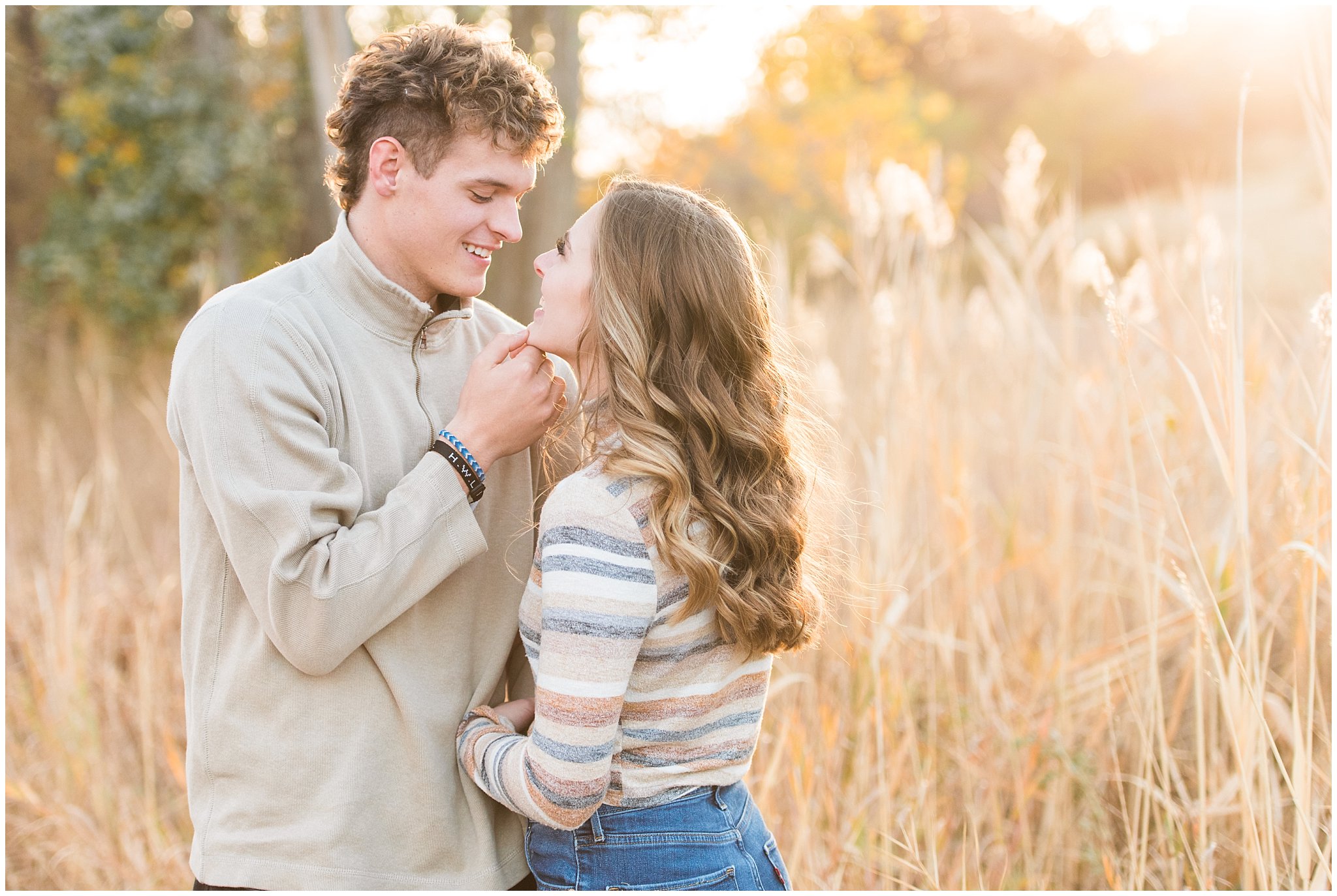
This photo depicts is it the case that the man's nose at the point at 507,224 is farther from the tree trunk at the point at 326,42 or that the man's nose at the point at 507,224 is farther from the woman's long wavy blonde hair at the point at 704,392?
the tree trunk at the point at 326,42

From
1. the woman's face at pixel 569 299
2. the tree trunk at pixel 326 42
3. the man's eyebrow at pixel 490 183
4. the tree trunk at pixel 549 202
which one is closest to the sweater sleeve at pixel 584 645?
the woman's face at pixel 569 299

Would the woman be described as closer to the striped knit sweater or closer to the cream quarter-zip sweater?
the striped knit sweater

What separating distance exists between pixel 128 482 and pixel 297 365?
398 centimetres

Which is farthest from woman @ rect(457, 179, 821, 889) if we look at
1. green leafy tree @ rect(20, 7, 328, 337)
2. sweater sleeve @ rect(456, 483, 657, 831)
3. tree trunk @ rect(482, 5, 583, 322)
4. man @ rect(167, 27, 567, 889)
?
green leafy tree @ rect(20, 7, 328, 337)

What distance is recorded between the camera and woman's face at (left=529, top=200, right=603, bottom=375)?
1.42 m

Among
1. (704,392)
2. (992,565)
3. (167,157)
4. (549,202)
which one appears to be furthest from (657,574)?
(167,157)

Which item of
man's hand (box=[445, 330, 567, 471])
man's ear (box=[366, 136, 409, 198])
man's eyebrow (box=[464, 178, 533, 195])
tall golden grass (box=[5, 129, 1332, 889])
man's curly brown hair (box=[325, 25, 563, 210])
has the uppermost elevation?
man's curly brown hair (box=[325, 25, 563, 210])

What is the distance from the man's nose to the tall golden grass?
2.50 ft

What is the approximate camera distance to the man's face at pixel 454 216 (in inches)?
62.2

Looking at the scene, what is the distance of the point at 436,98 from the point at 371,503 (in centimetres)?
64

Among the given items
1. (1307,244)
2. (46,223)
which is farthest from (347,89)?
(1307,244)

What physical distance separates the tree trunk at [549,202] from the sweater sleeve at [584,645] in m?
2.69

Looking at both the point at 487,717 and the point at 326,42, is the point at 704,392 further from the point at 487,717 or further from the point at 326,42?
the point at 326,42

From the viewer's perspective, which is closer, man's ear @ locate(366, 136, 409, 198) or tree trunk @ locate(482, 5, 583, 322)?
man's ear @ locate(366, 136, 409, 198)
